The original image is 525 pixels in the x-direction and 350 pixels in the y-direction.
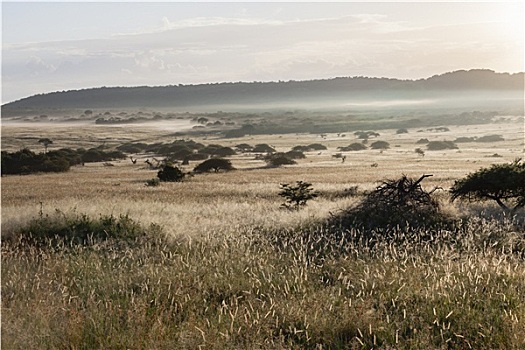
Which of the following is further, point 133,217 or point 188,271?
point 133,217

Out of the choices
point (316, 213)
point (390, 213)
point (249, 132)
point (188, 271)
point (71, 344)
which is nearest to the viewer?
point (71, 344)

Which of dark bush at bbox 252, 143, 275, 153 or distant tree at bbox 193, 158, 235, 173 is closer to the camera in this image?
distant tree at bbox 193, 158, 235, 173

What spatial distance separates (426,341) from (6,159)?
51.1 meters

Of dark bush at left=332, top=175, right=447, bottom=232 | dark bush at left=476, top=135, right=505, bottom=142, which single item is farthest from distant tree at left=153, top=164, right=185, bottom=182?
dark bush at left=476, top=135, right=505, bottom=142

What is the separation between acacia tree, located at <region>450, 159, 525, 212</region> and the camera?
16.0m

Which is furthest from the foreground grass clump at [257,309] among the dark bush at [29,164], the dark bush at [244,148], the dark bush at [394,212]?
the dark bush at [244,148]

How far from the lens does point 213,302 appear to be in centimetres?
823

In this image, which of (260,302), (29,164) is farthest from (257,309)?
(29,164)

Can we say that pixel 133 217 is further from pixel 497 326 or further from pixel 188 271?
pixel 497 326

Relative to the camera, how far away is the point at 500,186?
1622 centimetres

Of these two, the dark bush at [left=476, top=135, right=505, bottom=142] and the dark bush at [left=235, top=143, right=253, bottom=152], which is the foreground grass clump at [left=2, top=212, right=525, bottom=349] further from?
the dark bush at [left=476, top=135, right=505, bottom=142]

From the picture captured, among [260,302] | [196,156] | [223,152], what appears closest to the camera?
[260,302]

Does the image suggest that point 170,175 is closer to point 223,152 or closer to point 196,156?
point 196,156

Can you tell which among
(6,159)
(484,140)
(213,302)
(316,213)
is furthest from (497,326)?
(484,140)
